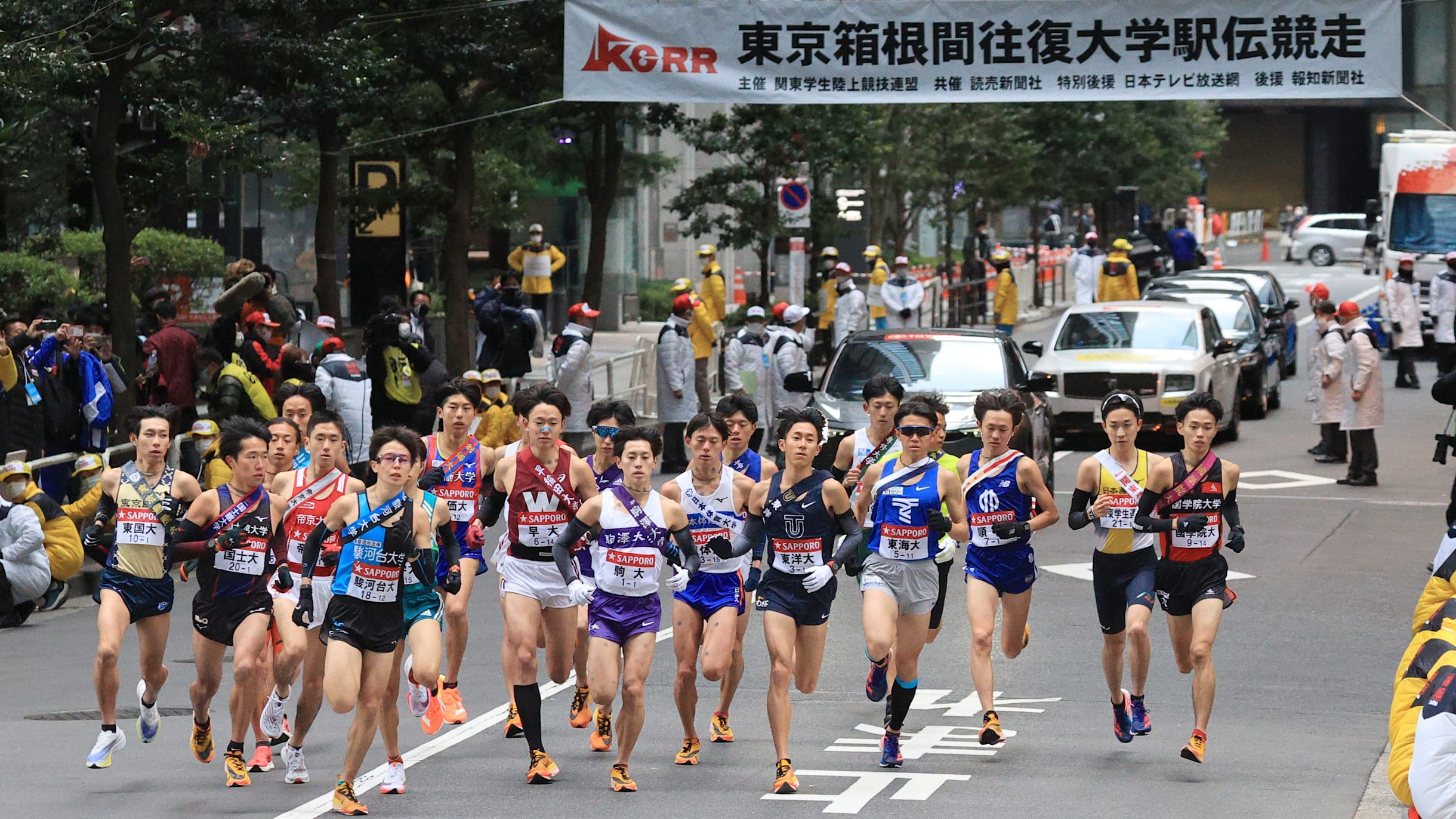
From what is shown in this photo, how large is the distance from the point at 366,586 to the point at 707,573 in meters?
1.74

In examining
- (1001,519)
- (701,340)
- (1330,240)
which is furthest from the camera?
(1330,240)

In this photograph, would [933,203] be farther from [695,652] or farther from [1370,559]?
[695,652]

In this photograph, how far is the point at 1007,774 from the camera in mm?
9656

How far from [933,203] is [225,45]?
26.0 m

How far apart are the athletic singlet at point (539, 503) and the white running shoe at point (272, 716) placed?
4.72 feet

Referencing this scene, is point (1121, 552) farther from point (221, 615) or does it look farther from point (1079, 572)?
point (1079, 572)

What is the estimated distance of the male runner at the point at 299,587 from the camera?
951cm

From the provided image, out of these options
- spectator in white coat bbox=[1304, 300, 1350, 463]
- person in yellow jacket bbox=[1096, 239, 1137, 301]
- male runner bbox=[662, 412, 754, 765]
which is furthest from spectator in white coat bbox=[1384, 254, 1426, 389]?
male runner bbox=[662, 412, 754, 765]

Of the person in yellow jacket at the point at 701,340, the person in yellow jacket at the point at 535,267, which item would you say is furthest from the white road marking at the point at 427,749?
the person in yellow jacket at the point at 535,267

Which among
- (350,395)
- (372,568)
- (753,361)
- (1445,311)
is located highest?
(1445,311)

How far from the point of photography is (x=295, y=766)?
31.2ft

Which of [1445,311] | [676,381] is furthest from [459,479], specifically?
[1445,311]

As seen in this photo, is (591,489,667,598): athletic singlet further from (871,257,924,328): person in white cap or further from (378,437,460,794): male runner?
(871,257,924,328): person in white cap

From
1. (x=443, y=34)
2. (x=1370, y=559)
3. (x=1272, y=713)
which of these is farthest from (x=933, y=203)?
(x=1272, y=713)
